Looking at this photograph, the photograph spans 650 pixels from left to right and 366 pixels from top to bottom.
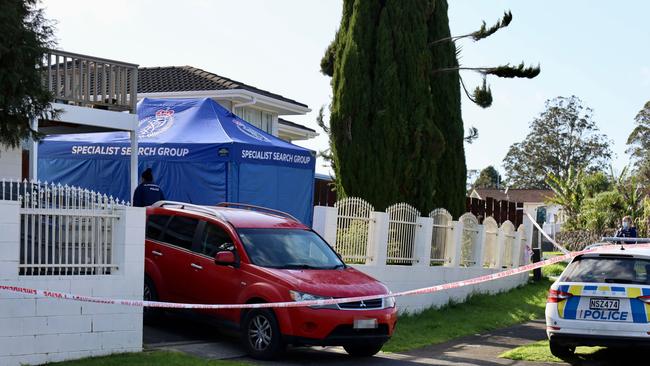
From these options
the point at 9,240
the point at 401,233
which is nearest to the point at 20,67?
the point at 9,240

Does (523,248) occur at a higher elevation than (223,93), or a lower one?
lower

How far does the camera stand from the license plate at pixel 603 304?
1048 cm

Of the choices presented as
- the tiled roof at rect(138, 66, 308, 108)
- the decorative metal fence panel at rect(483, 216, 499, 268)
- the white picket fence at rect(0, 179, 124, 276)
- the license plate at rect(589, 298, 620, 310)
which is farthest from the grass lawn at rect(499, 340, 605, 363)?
the tiled roof at rect(138, 66, 308, 108)

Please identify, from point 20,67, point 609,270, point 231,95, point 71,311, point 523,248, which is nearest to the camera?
point 20,67

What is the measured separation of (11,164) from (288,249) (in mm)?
6329

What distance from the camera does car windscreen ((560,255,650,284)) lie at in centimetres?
1066

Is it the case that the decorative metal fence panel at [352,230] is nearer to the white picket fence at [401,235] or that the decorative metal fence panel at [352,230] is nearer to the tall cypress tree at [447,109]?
the white picket fence at [401,235]

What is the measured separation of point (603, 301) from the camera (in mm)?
10539

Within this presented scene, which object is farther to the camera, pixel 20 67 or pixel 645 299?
pixel 645 299

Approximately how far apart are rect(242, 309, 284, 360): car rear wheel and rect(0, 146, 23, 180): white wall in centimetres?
638

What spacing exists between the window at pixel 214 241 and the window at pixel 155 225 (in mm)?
953

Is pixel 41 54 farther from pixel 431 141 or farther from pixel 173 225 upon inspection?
pixel 431 141

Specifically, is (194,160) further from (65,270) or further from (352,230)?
(65,270)

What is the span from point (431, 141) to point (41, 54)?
10266mm
